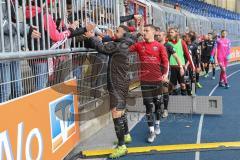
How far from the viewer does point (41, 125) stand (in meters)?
4.89

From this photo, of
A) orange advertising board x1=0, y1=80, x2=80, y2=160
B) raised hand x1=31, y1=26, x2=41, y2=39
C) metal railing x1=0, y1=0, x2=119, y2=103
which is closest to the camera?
orange advertising board x1=0, y1=80, x2=80, y2=160

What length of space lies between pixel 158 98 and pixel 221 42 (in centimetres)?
757

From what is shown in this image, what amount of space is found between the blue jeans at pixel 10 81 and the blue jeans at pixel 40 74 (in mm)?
419

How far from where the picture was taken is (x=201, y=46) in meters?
17.7

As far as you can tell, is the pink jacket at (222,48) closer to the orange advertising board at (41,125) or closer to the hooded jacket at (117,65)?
the hooded jacket at (117,65)

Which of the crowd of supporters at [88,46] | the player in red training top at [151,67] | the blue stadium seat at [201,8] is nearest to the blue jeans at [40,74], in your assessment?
A: the crowd of supporters at [88,46]

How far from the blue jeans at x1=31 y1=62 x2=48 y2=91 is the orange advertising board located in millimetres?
102

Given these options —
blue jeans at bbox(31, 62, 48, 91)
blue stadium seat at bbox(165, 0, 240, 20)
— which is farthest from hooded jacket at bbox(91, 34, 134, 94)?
blue stadium seat at bbox(165, 0, 240, 20)

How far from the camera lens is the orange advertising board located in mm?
4074

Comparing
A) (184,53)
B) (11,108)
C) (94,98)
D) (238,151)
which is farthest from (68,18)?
(184,53)

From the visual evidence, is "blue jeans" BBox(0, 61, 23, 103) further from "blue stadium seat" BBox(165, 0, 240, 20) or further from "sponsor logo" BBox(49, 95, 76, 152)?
"blue stadium seat" BBox(165, 0, 240, 20)

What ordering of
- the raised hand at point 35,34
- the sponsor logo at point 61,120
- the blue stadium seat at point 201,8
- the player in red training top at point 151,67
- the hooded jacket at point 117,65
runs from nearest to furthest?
1. the raised hand at point 35,34
2. the sponsor logo at point 61,120
3. the hooded jacket at point 117,65
4. the player in red training top at point 151,67
5. the blue stadium seat at point 201,8

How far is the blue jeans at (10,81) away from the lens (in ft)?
14.0

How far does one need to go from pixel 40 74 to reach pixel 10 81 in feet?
2.54
